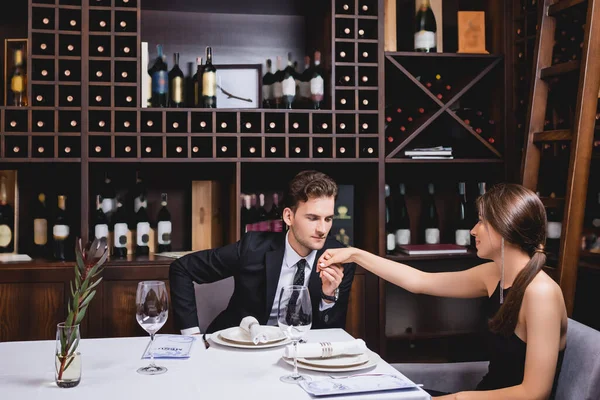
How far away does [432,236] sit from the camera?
3.39m

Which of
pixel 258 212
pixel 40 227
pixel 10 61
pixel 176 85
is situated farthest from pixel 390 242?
pixel 10 61

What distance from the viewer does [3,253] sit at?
3.06m

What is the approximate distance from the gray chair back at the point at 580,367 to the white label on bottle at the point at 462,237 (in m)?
1.78

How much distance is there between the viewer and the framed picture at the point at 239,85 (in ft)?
10.6

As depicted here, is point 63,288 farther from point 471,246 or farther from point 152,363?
point 471,246

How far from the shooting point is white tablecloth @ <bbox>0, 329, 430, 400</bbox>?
1.24m

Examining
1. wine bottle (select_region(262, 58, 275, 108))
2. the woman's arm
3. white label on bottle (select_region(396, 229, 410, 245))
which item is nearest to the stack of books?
white label on bottle (select_region(396, 229, 410, 245))

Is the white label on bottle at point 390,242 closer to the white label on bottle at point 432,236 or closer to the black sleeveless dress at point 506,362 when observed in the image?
the white label on bottle at point 432,236

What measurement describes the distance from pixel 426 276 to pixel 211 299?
0.80 m

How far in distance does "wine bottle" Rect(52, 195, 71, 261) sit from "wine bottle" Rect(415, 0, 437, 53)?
202cm

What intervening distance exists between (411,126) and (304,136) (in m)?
0.62

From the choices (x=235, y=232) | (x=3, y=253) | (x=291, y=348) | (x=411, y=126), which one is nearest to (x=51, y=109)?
(x=3, y=253)

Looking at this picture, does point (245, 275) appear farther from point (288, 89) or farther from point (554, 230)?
point (554, 230)

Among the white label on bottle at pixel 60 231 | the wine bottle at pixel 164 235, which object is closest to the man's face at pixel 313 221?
the wine bottle at pixel 164 235
